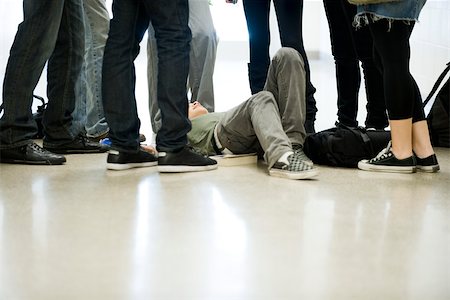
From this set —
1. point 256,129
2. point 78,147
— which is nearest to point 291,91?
point 256,129

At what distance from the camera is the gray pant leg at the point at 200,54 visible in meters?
3.53

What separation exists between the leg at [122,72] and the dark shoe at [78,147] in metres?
0.36

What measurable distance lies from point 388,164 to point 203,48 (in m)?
1.05

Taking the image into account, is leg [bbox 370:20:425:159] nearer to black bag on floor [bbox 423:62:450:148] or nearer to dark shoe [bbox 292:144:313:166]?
dark shoe [bbox 292:144:313:166]

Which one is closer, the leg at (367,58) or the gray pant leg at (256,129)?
the gray pant leg at (256,129)

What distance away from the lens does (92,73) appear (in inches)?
138

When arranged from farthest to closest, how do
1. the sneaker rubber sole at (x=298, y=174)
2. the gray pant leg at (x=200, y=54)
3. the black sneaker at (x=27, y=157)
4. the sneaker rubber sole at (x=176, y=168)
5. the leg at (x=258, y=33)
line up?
1. the gray pant leg at (x=200, y=54)
2. the leg at (x=258, y=33)
3. the black sneaker at (x=27, y=157)
4. the sneaker rubber sole at (x=176, y=168)
5. the sneaker rubber sole at (x=298, y=174)

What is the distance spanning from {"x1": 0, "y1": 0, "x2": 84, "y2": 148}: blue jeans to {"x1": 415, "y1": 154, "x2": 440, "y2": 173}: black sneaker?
1.38 meters

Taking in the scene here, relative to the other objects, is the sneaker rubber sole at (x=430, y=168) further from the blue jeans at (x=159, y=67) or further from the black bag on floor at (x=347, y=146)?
the blue jeans at (x=159, y=67)

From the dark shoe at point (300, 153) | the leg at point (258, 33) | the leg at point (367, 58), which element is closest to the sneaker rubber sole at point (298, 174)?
the dark shoe at point (300, 153)

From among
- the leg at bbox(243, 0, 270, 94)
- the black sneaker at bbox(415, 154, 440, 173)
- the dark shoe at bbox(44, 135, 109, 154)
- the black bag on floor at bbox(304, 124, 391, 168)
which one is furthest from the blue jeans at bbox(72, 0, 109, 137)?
the black sneaker at bbox(415, 154, 440, 173)

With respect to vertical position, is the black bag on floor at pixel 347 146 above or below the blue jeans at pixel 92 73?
below

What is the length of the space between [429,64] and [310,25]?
3868 mm

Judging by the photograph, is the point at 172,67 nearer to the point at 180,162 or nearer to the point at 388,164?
the point at 180,162
